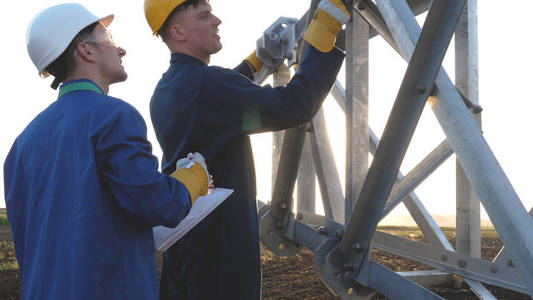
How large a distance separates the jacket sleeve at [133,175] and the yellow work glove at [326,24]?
3.17ft

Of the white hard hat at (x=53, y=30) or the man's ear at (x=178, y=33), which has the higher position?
the man's ear at (x=178, y=33)

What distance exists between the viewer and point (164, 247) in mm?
2195

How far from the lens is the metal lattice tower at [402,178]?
2365 mm

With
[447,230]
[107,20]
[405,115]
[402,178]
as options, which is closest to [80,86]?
[107,20]

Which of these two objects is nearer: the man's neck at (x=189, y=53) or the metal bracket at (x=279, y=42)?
the man's neck at (x=189, y=53)

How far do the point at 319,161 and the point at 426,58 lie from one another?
1899 millimetres

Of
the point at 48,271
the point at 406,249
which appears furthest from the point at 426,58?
the point at 406,249

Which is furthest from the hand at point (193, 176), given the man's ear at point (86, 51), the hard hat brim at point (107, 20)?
the hard hat brim at point (107, 20)

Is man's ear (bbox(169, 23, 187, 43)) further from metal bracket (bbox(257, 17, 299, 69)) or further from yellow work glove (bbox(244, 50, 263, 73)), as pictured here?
yellow work glove (bbox(244, 50, 263, 73))

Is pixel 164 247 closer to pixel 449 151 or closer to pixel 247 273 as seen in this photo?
pixel 247 273

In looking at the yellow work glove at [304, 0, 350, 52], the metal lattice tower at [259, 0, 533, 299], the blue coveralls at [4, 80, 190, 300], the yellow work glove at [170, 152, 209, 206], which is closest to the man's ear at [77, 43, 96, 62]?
the blue coveralls at [4, 80, 190, 300]

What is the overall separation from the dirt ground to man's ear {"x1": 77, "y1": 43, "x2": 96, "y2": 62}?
3547 millimetres

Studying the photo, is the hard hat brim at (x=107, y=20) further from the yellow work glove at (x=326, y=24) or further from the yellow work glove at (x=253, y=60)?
the yellow work glove at (x=253, y=60)

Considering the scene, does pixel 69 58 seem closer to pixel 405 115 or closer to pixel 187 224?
pixel 187 224
